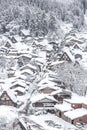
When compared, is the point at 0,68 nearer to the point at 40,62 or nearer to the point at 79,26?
the point at 40,62

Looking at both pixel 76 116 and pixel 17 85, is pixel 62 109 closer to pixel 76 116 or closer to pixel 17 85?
pixel 76 116

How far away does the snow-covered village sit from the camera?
3306 cm

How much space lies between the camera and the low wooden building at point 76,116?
3186 cm

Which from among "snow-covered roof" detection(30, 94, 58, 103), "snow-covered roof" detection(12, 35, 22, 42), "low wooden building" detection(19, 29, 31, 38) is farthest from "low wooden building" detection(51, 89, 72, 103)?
"low wooden building" detection(19, 29, 31, 38)

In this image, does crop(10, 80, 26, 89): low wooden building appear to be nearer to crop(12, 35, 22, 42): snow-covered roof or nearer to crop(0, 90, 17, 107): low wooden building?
crop(0, 90, 17, 107): low wooden building

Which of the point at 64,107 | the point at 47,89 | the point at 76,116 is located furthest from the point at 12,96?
the point at 76,116

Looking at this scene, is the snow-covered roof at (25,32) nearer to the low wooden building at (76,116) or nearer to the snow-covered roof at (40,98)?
the snow-covered roof at (40,98)

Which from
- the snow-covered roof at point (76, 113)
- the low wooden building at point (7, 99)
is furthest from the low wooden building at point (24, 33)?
the snow-covered roof at point (76, 113)

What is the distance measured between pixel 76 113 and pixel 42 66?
20206 millimetres

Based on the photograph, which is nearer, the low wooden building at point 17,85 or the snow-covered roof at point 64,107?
the snow-covered roof at point 64,107

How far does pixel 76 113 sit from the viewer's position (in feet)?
107

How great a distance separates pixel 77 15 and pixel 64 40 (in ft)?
70.7

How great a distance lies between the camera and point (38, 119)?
3294 centimetres

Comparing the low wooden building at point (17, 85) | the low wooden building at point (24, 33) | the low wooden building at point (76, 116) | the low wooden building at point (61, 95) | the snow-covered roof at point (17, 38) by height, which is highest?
the low wooden building at point (24, 33)
